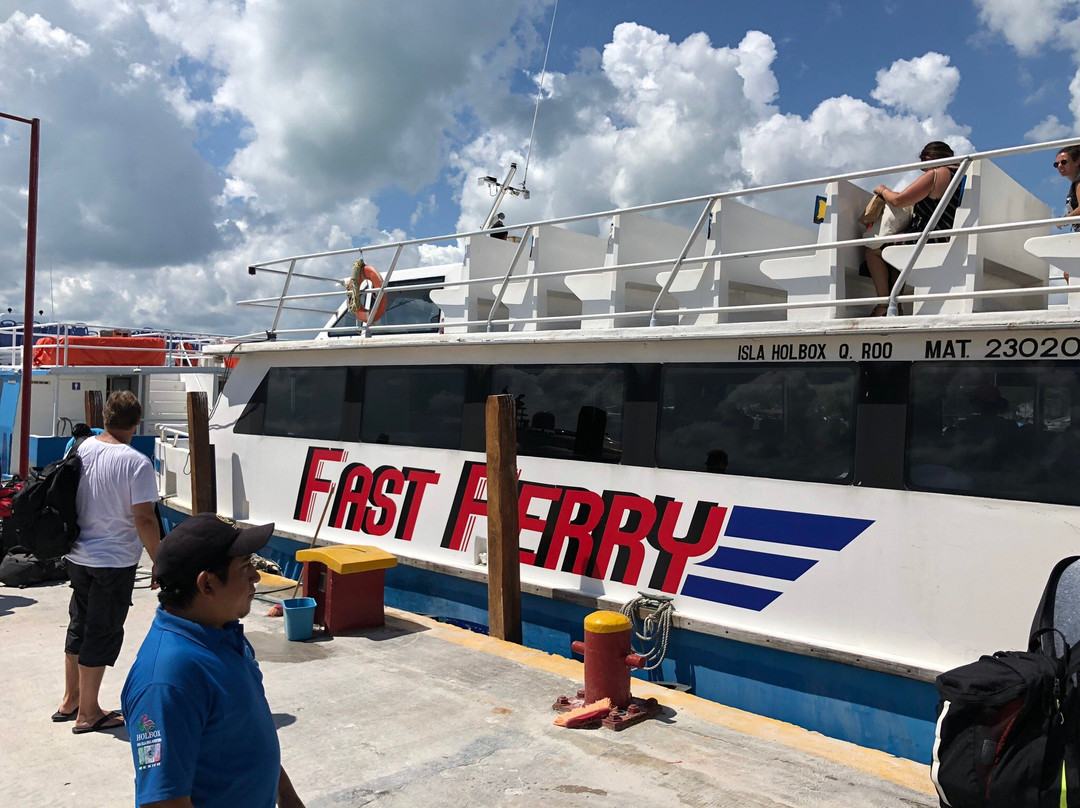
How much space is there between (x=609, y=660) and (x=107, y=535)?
275cm

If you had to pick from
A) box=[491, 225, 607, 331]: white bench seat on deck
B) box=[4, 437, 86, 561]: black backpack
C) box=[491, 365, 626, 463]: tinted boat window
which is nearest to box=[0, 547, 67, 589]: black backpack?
box=[4, 437, 86, 561]: black backpack

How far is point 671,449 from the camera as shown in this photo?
20.8 ft

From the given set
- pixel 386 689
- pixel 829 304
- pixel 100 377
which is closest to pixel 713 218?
pixel 829 304

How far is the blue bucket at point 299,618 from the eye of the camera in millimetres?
6348

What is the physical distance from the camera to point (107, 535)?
4.32 metres

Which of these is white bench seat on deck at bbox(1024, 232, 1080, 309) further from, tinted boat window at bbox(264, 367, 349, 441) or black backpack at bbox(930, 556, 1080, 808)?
tinted boat window at bbox(264, 367, 349, 441)

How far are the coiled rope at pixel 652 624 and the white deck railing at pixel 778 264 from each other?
2072mm

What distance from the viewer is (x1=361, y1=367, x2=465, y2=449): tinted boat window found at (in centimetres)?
784

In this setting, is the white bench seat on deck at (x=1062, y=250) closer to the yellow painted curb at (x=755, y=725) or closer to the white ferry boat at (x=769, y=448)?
the white ferry boat at (x=769, y=448)

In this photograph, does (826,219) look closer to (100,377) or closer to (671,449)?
(671,449)

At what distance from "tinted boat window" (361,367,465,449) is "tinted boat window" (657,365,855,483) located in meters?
2.21

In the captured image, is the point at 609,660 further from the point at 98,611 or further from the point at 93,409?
the point at 93,409

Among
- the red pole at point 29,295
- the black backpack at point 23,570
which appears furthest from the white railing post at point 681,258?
the red pole at point 29,295

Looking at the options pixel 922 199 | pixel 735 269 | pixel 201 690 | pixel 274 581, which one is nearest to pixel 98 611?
pixel 201 690
